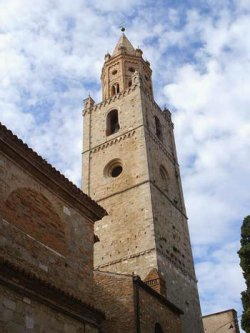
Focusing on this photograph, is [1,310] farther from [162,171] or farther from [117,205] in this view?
[162,171]

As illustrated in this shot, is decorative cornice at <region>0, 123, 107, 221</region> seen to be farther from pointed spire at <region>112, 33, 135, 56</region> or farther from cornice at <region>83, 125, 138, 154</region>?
pointed spire at <region>112, 33, 135, 56</region>

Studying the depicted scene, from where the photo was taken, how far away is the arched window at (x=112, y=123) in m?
28.2

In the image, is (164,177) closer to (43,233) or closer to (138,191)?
(138,191)

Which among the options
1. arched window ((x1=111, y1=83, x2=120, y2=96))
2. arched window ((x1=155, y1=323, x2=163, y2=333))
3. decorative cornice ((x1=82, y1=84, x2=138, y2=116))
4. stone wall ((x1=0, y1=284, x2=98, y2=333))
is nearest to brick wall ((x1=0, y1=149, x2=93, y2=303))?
stone wall ((x1=0, y1=284, x2=98, y2=333))

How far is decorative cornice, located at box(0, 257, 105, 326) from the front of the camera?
8.33 metres

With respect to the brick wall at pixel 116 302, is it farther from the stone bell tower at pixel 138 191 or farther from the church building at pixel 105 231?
the stone bell tower at pixel 138 191

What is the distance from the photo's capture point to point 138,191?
2309 centimetres

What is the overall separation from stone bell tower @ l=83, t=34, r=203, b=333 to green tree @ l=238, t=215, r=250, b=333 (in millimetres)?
3869

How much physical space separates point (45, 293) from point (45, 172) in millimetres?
2923

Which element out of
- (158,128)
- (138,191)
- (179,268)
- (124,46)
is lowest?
(179,268)

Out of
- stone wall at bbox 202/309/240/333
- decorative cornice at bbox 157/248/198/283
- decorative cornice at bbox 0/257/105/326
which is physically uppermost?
decorative cornice at bbox 157/248/198/283

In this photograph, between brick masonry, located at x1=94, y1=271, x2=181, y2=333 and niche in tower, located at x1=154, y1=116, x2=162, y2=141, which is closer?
brick masonry, located at x1=94, y1=271, x2=181, y2=333

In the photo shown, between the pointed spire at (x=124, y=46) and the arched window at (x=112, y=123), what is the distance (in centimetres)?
729

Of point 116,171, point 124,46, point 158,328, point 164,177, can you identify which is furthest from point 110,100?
point 158,328
